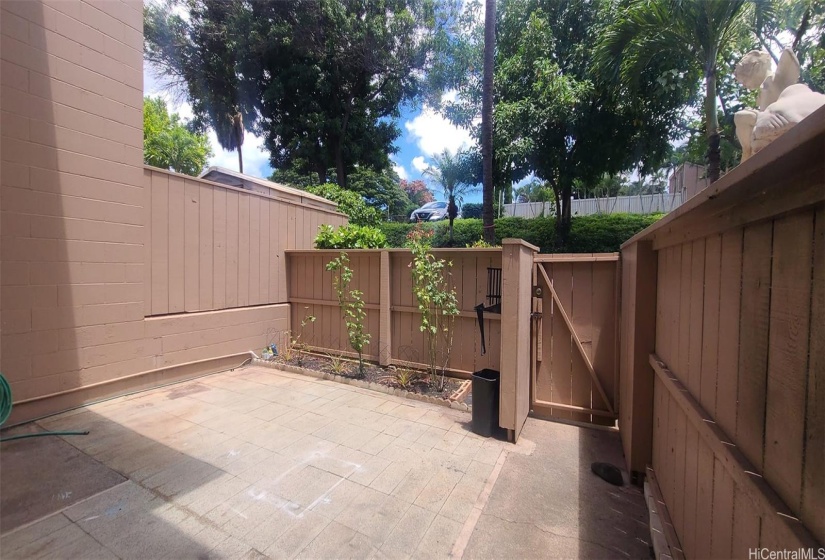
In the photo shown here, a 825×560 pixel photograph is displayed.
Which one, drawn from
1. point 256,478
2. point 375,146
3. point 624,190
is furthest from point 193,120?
point 624,190

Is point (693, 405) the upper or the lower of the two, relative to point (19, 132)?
lower

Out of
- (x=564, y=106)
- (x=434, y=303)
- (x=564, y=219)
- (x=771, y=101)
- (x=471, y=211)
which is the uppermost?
(x=564, y=106)

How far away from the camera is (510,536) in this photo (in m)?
2.00

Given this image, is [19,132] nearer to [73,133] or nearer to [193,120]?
→ [73,133]

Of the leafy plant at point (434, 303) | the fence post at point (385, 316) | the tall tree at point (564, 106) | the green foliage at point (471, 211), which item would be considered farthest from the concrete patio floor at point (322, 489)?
the green foliage at point (471, 211)

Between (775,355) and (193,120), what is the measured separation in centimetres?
2299

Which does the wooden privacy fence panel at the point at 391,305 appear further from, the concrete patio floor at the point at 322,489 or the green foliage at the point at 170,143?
the green foliage at the point at 170,143

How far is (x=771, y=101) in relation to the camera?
4.78ft

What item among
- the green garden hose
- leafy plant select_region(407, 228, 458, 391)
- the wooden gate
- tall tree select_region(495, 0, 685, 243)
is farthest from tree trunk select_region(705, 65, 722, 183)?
the green garden hose

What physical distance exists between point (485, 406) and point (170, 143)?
1944 centimetres

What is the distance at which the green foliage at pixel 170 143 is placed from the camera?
1563 cm

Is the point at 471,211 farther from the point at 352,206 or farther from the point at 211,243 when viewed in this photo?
the point at 211,243

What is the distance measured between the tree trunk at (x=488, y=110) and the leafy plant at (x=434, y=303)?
259 centimetres

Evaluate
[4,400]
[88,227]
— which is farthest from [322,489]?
[88,227]
